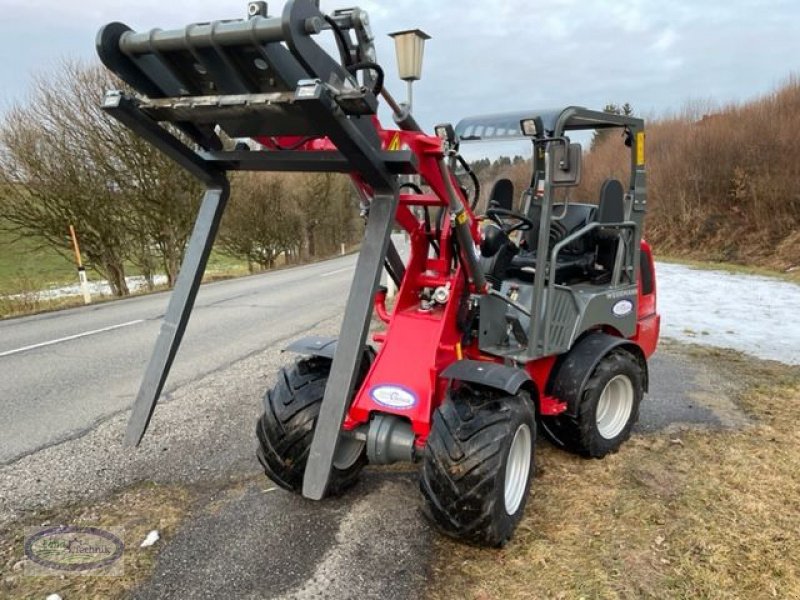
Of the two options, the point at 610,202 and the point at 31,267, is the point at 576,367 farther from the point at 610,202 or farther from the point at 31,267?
the point at 31,267

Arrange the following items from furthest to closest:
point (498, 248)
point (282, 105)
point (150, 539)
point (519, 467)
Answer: point (498, 248)
point (519, 467)
point (150, 539)
point (282, 105)

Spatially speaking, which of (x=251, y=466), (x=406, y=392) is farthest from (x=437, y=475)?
(x=251, y=466)

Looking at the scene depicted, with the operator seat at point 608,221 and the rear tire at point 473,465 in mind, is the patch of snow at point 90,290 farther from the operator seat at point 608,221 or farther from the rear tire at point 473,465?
the rear tire at point 473,465

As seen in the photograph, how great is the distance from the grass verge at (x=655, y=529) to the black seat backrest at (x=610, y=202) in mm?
1604

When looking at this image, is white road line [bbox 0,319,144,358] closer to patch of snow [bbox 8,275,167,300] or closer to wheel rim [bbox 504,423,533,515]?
patch of snow [bbox 8,275,167,300]

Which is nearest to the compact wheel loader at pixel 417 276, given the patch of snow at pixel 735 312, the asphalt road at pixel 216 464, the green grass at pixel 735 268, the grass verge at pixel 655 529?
the grass verge at pixel 655 529

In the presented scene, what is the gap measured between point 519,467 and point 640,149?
2575mm

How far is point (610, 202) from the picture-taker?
4324 mm

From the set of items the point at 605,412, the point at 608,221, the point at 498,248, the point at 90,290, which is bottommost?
the point at 90,290

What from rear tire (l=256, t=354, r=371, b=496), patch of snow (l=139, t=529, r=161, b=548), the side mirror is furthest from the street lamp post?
patch of snow (l=139, t=529, r=161, b=548)

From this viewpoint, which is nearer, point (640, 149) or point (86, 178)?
point (640, 149)

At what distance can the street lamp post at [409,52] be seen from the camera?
7531 millimetres

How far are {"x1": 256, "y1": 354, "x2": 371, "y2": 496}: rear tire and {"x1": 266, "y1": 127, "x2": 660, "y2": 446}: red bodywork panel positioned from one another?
0.23 meters

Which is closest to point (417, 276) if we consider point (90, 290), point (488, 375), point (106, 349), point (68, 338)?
point (488, 375)
